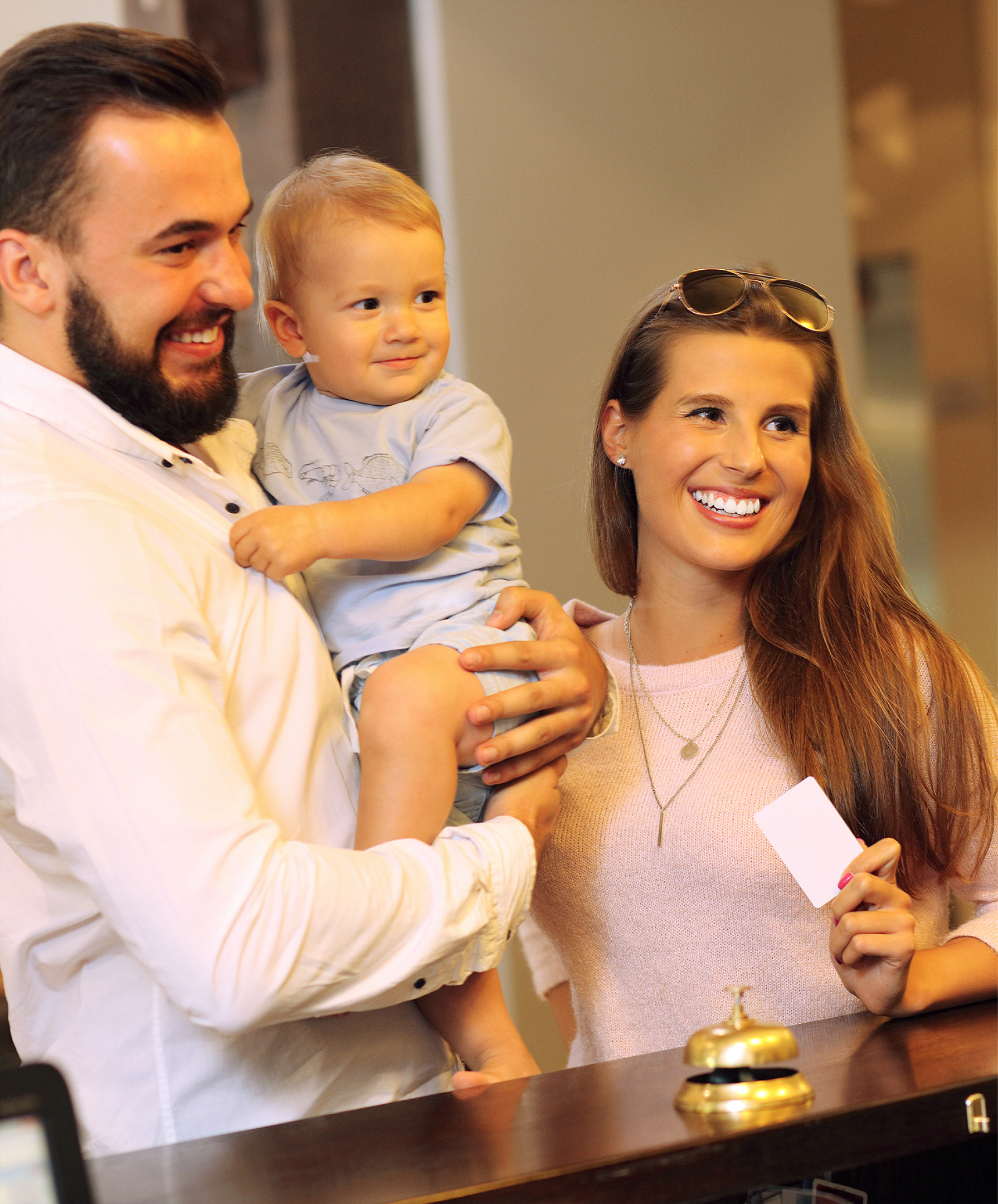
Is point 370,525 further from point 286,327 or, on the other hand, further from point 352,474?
point 286,327

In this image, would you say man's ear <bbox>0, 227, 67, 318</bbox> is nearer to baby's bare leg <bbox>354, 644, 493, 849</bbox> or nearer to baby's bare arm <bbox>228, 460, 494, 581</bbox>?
baby's bare arm <bbox>228, 460, 494, 581</bbox>

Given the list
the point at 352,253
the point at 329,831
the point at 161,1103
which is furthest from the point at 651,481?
the point at 161,1103

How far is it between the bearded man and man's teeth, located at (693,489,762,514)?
0.47 meters

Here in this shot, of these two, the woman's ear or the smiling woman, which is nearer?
the smiling woman

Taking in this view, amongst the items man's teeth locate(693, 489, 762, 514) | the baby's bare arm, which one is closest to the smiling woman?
man's teeth locate(693, 489, 762, 514)

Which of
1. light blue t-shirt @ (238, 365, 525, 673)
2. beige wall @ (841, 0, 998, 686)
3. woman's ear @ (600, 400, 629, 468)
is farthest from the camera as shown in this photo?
beige wall @ (841, 0, 998, 686)

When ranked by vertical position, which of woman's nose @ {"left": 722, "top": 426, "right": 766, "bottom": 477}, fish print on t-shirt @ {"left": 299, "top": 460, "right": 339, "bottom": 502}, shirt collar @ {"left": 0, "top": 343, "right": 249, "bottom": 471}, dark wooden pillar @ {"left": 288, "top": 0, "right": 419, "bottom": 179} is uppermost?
dark wooden pillar @ {"left": 288, "top": 0, "right": 419, "bottom": 179}

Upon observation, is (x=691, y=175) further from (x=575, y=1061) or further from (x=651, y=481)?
(x=575, y=1061)

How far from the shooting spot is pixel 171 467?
1420 mm

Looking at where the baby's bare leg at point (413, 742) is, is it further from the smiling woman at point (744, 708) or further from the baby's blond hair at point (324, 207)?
the baby's blond hair at point (324, 207)

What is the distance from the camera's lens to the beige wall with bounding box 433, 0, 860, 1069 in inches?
124

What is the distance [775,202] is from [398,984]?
10.1 ft

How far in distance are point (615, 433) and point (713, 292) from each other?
0.27 m

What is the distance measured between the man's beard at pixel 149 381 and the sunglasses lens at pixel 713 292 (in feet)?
2.49
